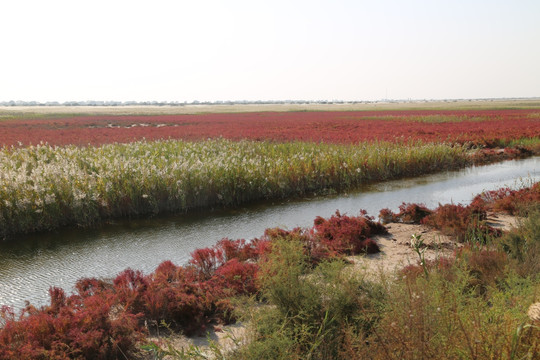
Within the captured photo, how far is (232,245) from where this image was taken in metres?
7.07

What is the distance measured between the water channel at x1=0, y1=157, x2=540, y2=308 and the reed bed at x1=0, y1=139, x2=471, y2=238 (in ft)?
1.96

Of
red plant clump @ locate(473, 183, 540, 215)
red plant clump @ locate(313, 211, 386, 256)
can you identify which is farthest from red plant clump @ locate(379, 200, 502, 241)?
red plant clump @ locate(313, 211, 386, 256)

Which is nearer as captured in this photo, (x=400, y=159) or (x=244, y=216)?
(x=244, y=216)

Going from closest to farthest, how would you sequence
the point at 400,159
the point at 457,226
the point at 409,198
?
the point at 457,226
the point at 409,198
the point at 400,159

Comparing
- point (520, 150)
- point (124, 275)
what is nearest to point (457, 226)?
point (124, 275)

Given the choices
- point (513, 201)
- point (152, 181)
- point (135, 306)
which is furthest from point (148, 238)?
point (513, 201)

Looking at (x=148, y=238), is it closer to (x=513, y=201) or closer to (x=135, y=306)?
(x=135, y=306)

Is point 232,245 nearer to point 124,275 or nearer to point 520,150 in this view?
point 124,275

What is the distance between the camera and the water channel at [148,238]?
7.45 metres

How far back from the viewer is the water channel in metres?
7.45

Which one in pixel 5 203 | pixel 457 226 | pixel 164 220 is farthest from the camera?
pixel 164 220

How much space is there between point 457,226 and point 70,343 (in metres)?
7.30

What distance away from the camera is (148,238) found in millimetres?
9594

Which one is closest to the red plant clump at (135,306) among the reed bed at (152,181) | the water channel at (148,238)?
the water channel at (148,238)
